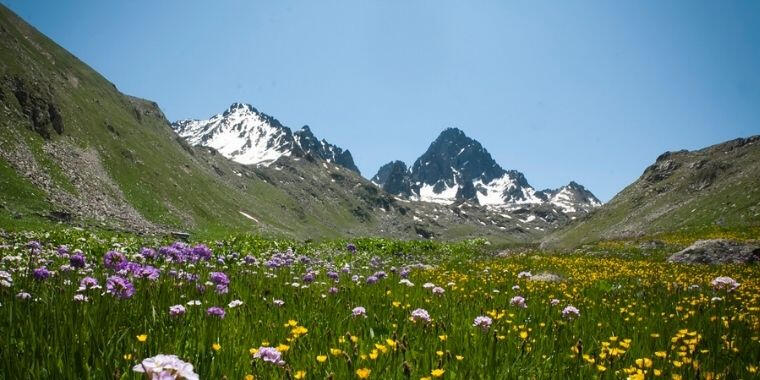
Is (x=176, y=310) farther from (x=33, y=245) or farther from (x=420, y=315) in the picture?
(x=33, y=245)

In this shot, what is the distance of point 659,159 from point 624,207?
137 feet

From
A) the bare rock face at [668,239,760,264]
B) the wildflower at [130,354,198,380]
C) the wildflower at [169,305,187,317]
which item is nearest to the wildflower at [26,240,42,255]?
the wildflower at [169,305,187,317]

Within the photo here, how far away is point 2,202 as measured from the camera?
34.9 metres

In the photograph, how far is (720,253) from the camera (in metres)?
19.3

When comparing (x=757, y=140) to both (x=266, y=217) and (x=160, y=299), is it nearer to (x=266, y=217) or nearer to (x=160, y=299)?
(x=266, y=217)

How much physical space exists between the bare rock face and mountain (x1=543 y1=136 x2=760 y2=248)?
17.7m

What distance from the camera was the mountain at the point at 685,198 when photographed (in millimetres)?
76000

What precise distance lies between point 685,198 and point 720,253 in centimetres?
11295

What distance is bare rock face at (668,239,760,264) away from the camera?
727 inches

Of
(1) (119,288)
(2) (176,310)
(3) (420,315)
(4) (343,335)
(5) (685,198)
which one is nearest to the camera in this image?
(2) (176,310)

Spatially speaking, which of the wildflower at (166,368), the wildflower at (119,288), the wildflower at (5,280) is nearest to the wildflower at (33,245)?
the wildflower at (5,280)

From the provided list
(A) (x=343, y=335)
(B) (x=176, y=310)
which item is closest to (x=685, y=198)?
(A) (x=343, y=335)

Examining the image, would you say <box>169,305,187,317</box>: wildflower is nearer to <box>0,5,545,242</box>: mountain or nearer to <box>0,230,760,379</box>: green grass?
<box>0,230,760,379</box>: green grass

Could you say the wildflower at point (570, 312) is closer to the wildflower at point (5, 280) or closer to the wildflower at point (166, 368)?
the wildflower at point (166, 368)
